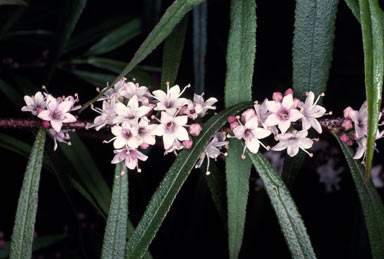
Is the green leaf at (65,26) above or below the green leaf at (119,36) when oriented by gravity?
below

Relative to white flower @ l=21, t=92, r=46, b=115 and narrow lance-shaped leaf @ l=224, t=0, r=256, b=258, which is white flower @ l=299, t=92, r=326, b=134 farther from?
white flower @ l=21, t=92, r=46, b=115

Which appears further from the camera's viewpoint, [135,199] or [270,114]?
[135,199]

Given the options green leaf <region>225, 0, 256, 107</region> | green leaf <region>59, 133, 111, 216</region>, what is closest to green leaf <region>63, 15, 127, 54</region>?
green leaf <region>59, 133, 111, 216</region>

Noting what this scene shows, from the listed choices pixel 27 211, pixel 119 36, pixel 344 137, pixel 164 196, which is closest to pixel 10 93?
pixel 119 36

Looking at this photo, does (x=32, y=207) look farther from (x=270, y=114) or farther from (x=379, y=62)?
(x=379, y=62)

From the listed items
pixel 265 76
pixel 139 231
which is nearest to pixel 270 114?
pixel 139 231

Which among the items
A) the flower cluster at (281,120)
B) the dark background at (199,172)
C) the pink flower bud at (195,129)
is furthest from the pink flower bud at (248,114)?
the dark background at (199,172)

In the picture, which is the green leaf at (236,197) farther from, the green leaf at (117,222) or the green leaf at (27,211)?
the green leaf at (27,211)
